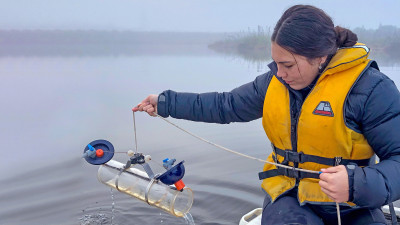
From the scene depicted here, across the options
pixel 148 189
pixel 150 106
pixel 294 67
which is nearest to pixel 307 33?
pixel 294 67

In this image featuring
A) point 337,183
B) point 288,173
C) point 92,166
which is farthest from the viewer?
point 92,166

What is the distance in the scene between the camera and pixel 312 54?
184 cm

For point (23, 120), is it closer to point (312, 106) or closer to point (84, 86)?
point (84, 86)

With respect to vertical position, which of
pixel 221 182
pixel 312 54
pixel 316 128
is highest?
pixel 312 54

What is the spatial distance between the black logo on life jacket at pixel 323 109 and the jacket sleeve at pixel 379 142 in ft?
0.35

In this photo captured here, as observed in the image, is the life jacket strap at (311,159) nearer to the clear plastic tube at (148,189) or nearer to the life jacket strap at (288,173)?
the life jacket strap at (288,173)

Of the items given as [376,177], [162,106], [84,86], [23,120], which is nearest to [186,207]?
[162,106]

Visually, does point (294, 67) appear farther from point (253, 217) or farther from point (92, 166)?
point (92, 166)

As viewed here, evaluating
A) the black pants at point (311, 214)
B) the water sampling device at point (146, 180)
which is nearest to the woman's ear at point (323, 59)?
the black pants at point (311, 214)

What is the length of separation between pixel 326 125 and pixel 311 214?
0.44 metres

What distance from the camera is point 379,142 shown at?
178 cm

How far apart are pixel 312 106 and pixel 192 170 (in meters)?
2.53

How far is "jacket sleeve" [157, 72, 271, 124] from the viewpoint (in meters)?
2.26

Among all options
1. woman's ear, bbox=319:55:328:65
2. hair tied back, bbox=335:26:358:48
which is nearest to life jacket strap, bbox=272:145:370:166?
woman's ear, bbox=319:55:328:65
